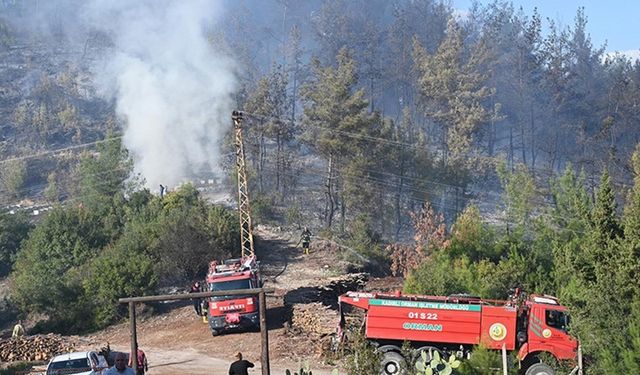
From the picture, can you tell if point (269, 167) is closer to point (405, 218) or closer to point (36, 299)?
point (405, 218)

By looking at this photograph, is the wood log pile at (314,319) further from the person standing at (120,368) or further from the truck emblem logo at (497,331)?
the person standing at (120,368)

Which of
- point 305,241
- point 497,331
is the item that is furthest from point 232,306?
point 305,241

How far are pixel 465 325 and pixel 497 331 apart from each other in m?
0.85

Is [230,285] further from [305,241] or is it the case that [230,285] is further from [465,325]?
[305,241]

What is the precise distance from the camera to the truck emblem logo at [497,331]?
22.4 metres

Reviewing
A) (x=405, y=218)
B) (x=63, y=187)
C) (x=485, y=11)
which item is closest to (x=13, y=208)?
(x=63, y=187)

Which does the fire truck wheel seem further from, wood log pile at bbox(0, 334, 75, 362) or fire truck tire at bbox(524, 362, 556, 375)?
wood log pile at bbox(0, 334, 75, 362)

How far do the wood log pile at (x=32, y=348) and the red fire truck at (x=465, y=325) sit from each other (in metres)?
12.5

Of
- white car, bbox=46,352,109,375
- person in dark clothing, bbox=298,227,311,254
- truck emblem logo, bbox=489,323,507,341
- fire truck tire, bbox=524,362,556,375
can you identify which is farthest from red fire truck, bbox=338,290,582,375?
person in dark clothing, bbox=298,227,311,254

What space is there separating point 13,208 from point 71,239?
2551 cm

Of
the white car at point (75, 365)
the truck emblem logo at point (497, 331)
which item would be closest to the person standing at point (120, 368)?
the white car at point (75, 365)

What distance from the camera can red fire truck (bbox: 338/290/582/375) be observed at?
72.6ft

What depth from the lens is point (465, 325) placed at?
2248 centimetres

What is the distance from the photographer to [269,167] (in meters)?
78.0
